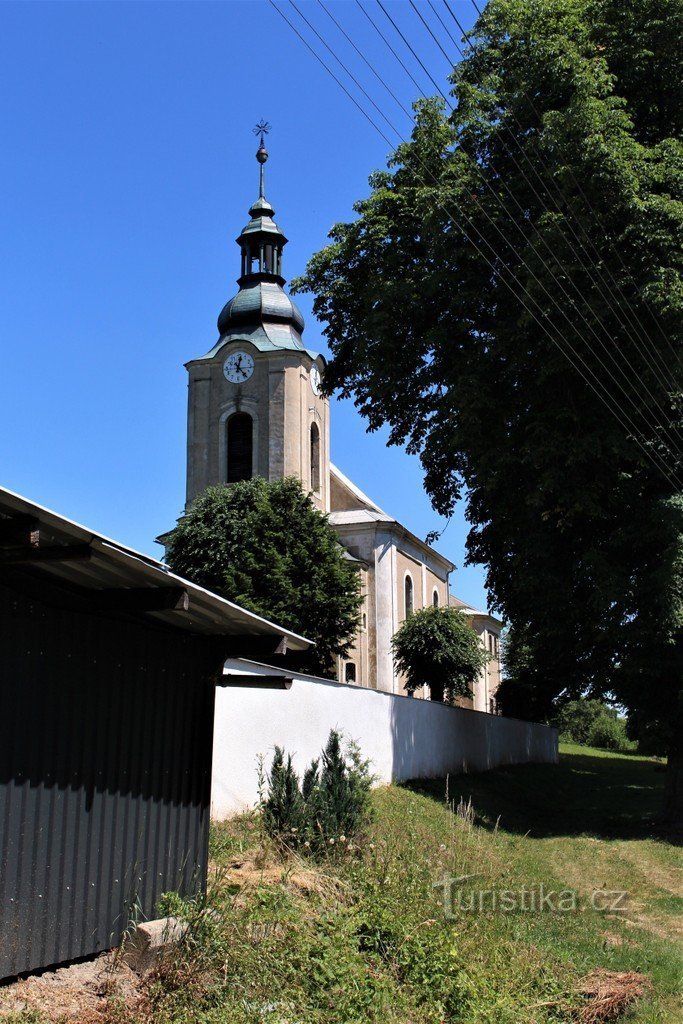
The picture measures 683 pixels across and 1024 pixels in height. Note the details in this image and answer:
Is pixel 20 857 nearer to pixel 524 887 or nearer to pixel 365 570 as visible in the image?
pixel 524 887

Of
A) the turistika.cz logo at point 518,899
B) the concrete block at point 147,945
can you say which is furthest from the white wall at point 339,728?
the turistika.cz logo at point 518,899

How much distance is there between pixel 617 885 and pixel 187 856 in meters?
7.42

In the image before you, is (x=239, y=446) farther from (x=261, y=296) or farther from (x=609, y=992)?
(x=609, y=992)

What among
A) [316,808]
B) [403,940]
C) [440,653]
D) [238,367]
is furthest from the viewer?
[238,367]

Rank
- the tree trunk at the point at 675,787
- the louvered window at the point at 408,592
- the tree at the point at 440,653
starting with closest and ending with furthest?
the tree trunk at the point at 675,787, the tree at the point at 440,653, the louvered window at the point at 408,592

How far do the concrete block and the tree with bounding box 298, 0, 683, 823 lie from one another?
37.8 feet

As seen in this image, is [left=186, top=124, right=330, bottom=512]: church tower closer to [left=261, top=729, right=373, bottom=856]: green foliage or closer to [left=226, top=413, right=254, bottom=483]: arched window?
[left=226, top=413, right=254, bottom=483]: arched window

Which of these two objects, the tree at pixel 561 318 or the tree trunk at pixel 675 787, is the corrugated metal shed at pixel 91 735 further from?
the tree trunk at pixel 675 787

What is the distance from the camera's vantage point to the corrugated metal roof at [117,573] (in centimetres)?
572

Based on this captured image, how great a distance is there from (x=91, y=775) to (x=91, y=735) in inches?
11.1

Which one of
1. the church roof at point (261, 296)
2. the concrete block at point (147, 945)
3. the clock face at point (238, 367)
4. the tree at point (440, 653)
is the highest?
the church roof at point (261, 296)

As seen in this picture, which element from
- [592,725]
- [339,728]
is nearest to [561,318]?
[339,728]

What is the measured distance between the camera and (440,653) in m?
26.2

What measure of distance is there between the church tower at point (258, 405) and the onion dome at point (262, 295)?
0.05 metres
